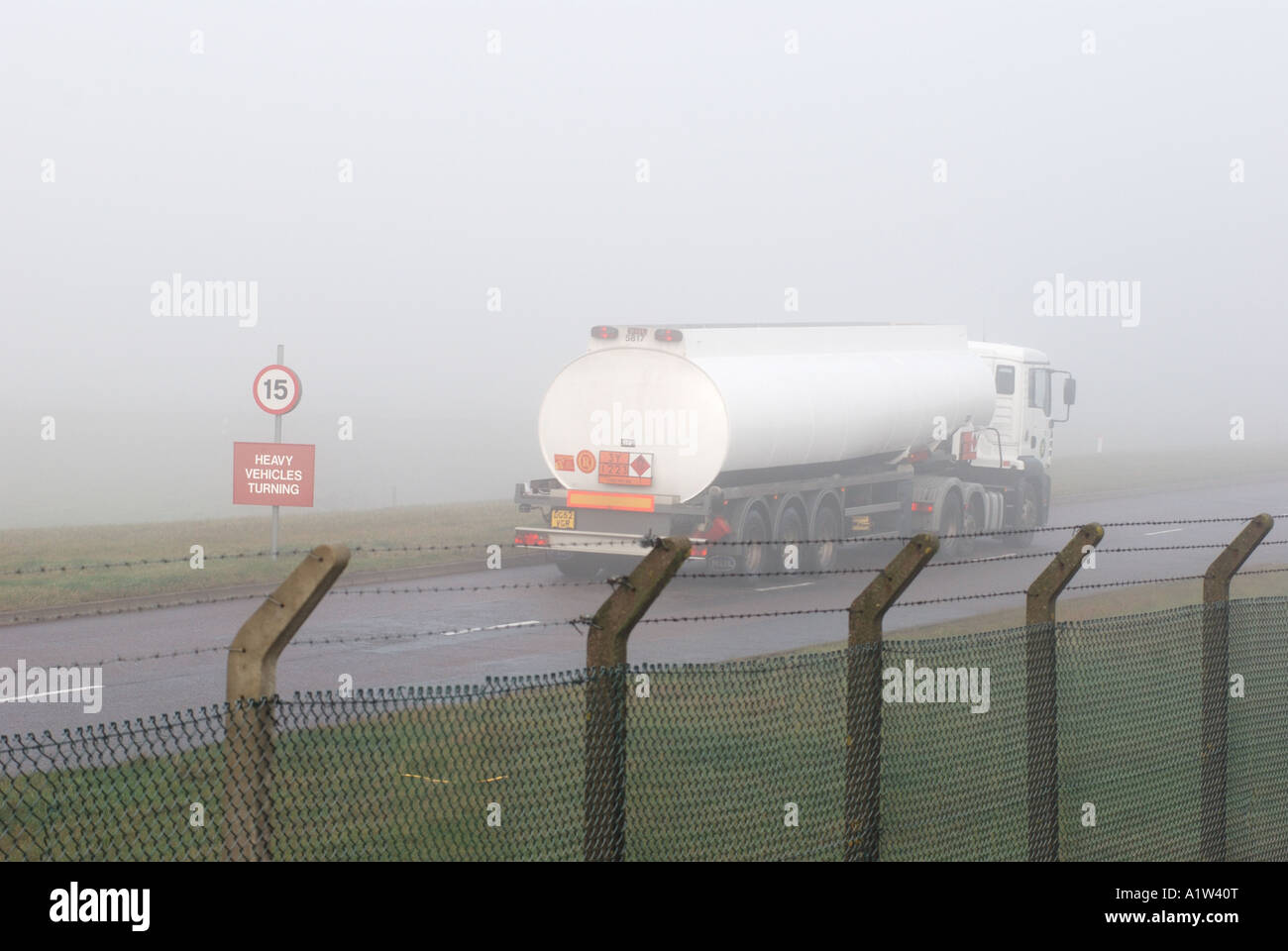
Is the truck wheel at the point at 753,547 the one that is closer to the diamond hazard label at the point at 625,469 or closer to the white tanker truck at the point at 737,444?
the white tanker truck at the point at 737,444

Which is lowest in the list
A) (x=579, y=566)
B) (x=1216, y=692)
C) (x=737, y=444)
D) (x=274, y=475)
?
(x=579, y=566)

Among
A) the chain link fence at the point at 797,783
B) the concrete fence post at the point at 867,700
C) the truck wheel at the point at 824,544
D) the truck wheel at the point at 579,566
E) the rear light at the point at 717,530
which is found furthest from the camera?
the truck wheel at the point at 824,544

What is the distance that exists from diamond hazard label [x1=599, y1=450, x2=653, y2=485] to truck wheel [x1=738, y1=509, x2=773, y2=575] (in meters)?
1.46

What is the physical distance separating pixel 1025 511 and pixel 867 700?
75.0ft

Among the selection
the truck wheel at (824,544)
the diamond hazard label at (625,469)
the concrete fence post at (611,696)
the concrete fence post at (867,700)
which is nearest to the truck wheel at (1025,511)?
the truck wheel at (824,544)

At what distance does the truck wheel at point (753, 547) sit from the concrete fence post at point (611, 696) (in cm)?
1522

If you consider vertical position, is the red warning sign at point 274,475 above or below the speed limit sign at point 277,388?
below

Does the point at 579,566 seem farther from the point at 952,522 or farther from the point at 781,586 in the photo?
the point at 952,522

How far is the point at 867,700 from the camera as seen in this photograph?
5.84 m

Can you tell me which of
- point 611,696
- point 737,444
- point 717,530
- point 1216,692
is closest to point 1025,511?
point 737,444

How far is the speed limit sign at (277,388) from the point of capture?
794 inches

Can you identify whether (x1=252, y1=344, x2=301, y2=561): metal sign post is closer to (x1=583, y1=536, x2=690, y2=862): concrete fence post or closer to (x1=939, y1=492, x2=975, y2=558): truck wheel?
(x1=939, y1=492, x2=975, y2=558): truck wheel

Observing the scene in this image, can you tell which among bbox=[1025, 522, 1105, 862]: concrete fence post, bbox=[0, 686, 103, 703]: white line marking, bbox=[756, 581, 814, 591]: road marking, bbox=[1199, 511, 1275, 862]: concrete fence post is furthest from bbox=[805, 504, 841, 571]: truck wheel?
bbox=[1025, 522, 1105, 862]: concrete fence post
